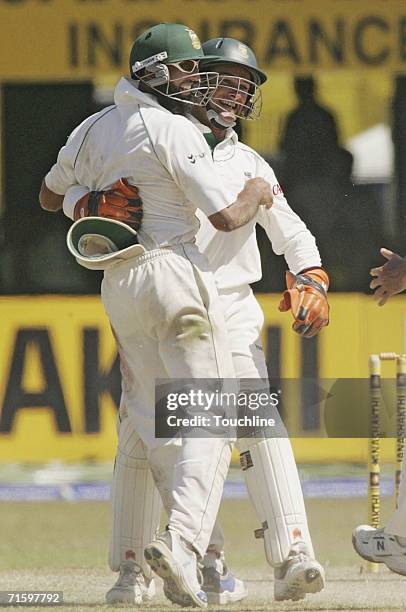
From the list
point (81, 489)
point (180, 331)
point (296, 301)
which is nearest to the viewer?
point (180, 331)

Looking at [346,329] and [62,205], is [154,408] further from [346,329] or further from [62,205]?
[346,329]

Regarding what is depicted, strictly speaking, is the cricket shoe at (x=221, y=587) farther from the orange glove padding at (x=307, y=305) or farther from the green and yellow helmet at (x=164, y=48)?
the green and yellow helmet at (x=164, y=48)

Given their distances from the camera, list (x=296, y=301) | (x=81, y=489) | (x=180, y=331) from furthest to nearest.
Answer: (x=81, y=489) < (x=296, y=301) < (x=180, y=331)

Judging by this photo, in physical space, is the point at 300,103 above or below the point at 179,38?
below

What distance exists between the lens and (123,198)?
5070 millimetres

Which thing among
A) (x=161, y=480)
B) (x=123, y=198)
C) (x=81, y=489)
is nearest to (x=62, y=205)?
(x=123, y=198)

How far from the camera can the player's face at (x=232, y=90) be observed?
18.2 ft

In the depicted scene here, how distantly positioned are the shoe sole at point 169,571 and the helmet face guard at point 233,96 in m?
1.49

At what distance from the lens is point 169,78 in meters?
5.23

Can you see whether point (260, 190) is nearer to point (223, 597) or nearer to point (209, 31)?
point (223, 597)

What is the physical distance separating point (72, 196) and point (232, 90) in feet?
2.10

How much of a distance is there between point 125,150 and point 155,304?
1.44ft

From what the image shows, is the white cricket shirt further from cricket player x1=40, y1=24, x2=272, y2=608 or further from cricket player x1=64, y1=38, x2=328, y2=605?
cricket player x1=64, y1=38, x2=328, y2=605

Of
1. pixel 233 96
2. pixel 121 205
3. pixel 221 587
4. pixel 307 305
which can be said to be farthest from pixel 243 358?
pixel 233 96
